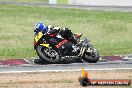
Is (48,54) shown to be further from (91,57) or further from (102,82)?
(102,82)

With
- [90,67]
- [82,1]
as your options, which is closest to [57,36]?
[90,67]

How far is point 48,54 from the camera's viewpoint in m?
16.5

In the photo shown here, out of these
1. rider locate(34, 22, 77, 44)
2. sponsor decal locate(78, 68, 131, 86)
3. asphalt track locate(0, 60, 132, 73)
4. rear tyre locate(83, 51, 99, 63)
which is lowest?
asphalt track locate(0, 60, 132, 73)

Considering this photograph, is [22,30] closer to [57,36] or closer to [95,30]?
[95,30]

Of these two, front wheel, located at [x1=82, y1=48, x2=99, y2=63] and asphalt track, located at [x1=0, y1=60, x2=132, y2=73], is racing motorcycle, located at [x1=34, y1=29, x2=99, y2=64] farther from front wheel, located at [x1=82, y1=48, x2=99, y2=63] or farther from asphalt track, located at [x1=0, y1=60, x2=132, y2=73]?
asphalt track, located at [x1=0, y1=60, x2=132, y2=73]

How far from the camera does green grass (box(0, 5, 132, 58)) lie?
20344 mm

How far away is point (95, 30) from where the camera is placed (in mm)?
27297

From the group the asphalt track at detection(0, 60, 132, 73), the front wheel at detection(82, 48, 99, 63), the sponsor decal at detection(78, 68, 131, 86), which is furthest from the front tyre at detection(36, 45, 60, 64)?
the sponsor decal at detection(78, 68, 131, 86)

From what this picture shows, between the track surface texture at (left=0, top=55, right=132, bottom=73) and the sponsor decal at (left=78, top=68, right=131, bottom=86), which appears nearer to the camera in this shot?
the sponsor decal at (left=78, top=68, right=131, bottom=86)

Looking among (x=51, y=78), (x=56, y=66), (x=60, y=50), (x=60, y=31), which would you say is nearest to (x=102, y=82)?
(x=51, y=78)

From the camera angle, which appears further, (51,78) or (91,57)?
(91,57)

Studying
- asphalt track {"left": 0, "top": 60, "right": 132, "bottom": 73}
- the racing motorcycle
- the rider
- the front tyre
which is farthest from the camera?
the rider

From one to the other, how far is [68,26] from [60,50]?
12500 millimetres

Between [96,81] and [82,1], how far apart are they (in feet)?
123
